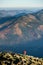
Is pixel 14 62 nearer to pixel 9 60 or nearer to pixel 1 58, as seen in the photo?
pixel 9 60

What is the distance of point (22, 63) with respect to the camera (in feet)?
58.0

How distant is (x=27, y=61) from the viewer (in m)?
18.2

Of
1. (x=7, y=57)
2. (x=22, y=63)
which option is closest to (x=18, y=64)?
(x=22, y=63)

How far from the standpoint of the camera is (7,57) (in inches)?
735

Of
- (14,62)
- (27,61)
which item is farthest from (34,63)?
(14,62)

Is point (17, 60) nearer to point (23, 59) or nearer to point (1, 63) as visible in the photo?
point (23, 59)

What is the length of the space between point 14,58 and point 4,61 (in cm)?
125

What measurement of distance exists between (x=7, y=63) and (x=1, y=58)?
1688mm

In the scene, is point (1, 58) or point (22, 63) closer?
point (22, 63)

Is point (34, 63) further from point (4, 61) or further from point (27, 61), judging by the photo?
point (4, 61)

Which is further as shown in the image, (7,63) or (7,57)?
(7,57)

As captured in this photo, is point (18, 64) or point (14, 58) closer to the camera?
point (18, 64)

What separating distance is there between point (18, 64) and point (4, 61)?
4.66 ft

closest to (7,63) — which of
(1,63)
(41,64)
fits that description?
(1,63)
